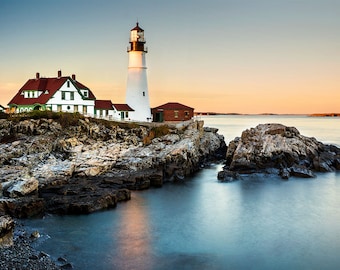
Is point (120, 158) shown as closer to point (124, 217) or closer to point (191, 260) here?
point (124, 217)

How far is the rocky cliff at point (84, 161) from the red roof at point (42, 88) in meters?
4.78

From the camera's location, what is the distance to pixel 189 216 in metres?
19.8

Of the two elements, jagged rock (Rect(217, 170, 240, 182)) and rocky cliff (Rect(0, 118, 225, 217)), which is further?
jagged rock (Rect(217, 170, 240, 182))

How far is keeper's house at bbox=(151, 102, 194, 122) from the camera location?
39.6m

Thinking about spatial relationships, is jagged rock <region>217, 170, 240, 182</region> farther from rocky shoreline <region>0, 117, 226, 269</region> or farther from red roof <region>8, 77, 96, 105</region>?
red roof <region>8, 77, 96, 105</region>

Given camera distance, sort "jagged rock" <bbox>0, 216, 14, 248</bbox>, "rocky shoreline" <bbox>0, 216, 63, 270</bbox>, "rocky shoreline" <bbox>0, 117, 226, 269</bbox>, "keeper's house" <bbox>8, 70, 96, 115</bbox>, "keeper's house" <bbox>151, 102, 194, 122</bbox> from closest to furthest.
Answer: "rocky shoreline" <bbox>0, 216, 63, 270</bbox> < "jagged rock" <bbox>0, 216, 14, 248</bbox> < "rocky shoreline" <bbox>0, 117, 226, 269</bbox> < "keeper's house" <bbox>8, 70, 96, 115</bbox> < "keeper's house" <bbox>151, 102, 194, 122</bbox>

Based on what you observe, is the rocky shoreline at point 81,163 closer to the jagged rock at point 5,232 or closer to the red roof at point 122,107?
the jagged rock at point 5,232

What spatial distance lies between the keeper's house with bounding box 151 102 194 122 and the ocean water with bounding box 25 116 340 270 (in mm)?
15022

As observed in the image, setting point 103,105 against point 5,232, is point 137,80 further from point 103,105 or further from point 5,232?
point 5,232

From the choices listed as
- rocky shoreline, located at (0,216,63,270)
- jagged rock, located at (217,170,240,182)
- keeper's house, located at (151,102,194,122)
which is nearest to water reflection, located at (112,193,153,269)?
rocky shoreline, located at (0,216,63,270)

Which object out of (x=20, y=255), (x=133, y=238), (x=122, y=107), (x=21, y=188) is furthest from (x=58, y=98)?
(x=20, y=255)

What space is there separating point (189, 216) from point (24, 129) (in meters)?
14.6

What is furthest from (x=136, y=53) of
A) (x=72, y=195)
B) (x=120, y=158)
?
(x=72, y=195)

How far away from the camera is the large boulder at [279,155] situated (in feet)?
97.5
